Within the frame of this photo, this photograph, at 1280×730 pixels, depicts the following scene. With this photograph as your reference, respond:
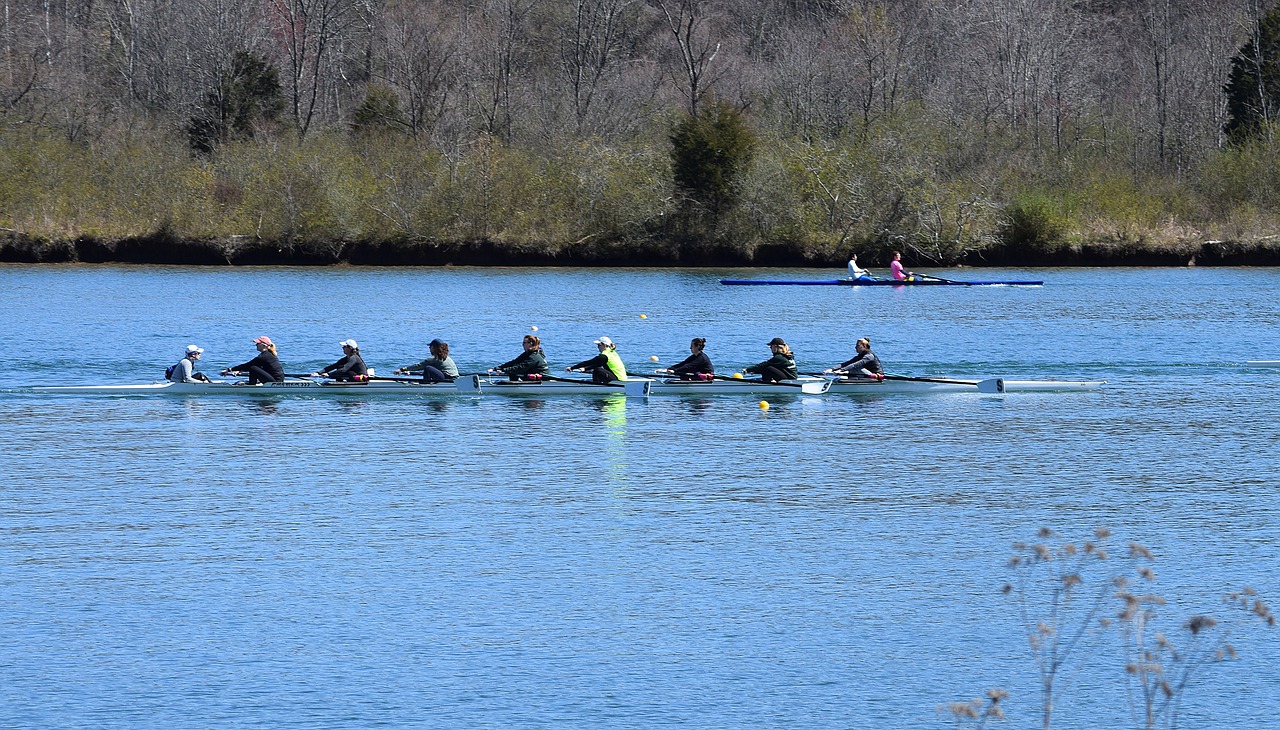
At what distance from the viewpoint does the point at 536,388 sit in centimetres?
2666

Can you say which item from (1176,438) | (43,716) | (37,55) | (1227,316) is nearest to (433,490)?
(43,716)

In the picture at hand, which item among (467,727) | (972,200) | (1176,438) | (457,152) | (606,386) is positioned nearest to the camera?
(467,727)

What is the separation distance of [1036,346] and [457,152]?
3566 centimetres

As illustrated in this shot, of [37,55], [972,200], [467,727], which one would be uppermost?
[37,55]

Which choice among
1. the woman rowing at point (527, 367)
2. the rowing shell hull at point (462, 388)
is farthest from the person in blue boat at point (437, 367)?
the woman rowing at point (527, 367)

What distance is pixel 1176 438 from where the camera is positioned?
23.7 metres

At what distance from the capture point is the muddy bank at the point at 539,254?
63.9 metres

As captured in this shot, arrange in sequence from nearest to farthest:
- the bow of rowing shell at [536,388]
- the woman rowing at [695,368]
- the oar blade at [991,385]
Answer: the woman rowing at [695,368] < the bow of rowing shell at [536,388] < the oar blade at [991,385]

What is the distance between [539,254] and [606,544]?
49.8m

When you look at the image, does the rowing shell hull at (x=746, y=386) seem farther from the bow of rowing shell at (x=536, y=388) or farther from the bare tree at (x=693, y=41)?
the bare tree at (x=693, y=41)

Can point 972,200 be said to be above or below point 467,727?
above

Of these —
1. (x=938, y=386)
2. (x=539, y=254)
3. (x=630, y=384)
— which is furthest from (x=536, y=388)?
(x=539, y=254)

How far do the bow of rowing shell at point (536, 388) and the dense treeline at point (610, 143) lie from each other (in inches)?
1394

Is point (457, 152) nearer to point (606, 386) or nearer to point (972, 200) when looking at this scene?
point (972, 200)
